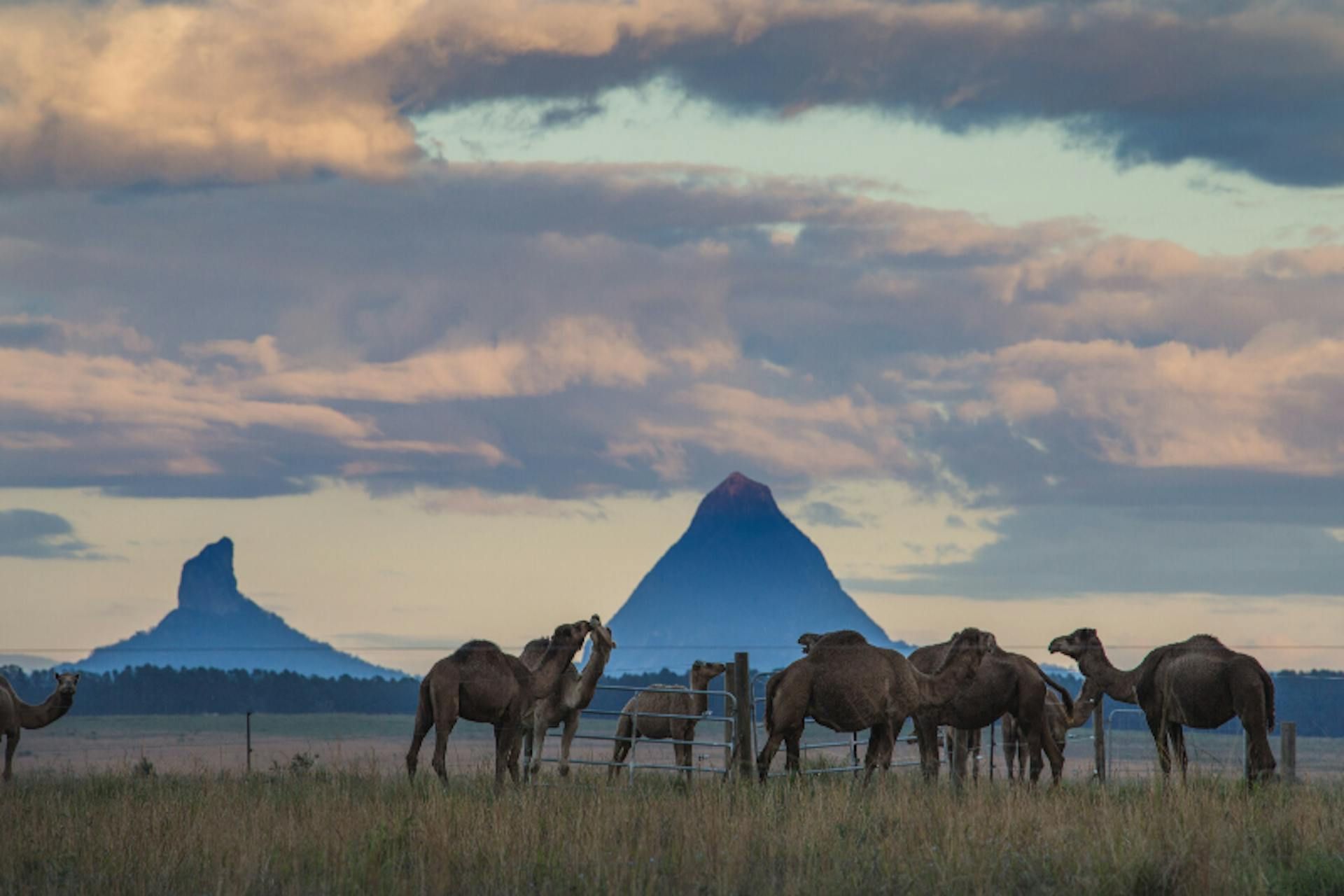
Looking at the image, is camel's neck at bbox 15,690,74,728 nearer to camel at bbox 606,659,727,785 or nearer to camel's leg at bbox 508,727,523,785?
camel at bbox 606,659,727,785

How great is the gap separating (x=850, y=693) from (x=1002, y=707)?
3378mm

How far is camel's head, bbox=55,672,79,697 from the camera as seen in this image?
94.2ft

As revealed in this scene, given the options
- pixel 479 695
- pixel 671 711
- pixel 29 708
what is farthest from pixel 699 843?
pixel 29 708

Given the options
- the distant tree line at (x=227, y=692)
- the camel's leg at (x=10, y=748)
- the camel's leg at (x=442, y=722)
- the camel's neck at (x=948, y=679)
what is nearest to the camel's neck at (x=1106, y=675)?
the camel's neck at (x=948, y=679)

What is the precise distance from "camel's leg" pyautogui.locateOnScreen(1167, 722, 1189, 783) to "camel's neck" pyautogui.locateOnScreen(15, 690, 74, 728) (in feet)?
59.2

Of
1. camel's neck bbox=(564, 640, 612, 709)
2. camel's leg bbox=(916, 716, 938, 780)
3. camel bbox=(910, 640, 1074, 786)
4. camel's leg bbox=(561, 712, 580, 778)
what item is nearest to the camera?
camel's leg bbox=(916, 716, 938, 780)

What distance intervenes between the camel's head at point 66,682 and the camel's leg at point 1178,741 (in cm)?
1785

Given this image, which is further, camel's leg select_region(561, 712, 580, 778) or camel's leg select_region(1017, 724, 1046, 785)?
camel's leg select_region(561, 712, 580, 778)

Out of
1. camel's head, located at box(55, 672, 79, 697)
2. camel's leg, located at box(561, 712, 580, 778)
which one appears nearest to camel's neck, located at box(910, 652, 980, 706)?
camel's leg, located at box(561, 712, 580, 778)

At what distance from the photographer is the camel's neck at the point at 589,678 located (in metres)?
23.3

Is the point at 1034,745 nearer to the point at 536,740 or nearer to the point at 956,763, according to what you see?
the point at 956,763

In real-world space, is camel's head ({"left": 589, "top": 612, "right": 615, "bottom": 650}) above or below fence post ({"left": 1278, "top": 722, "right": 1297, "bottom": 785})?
above

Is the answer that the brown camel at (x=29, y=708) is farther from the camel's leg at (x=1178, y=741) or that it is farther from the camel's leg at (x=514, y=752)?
the camel's leg at (x=1178, y=741)

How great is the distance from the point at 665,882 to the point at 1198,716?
1103cm
